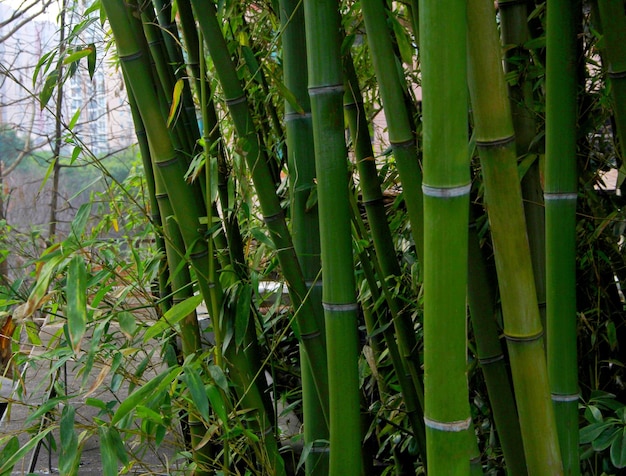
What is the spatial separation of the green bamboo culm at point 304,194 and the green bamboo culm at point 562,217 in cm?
36

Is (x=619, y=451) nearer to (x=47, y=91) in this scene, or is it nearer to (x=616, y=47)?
(x=616, y=47)

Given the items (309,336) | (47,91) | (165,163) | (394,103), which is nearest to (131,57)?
(165,163)

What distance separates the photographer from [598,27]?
1185 mm

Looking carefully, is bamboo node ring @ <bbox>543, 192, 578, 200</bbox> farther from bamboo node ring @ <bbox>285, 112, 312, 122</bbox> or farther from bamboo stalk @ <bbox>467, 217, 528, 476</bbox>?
bamboo node ring @ <bbox>285, 112, 312, 122</bbox>

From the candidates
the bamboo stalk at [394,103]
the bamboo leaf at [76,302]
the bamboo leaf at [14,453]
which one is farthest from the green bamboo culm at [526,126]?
the bamboo leaf at [14,453]

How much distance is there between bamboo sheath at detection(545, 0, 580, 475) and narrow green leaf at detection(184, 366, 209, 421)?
0.49 meters

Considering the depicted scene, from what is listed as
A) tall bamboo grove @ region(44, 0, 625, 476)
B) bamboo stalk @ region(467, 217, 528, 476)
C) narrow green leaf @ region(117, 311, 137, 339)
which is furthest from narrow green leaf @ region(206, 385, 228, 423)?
bamboo stalk @ region(467, 217, 528, 476)

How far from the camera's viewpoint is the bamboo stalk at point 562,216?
89 centimetres

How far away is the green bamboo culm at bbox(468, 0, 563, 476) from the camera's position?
0.72m

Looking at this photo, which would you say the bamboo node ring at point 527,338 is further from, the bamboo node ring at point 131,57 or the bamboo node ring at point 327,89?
the bamboo node ring at point 131,57

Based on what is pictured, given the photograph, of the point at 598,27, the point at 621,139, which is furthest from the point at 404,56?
the point at 621,139

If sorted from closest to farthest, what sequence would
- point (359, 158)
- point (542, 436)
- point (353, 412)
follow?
point (542, 436) → point (353, 412) → point (359, 158)

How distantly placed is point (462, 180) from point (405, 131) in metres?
0.27

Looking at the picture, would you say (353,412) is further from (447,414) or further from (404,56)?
(404,56)
